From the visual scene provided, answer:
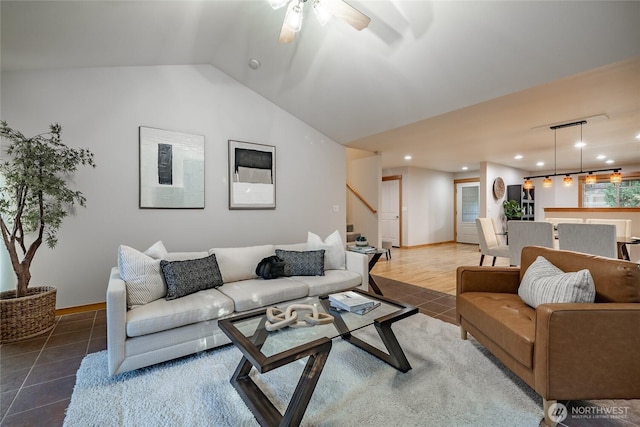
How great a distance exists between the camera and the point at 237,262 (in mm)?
2824

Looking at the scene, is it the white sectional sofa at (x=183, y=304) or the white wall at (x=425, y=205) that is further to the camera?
the white wall at (x=425, y=205)

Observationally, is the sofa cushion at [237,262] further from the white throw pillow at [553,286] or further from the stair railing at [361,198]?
the stair railing at [361,198]

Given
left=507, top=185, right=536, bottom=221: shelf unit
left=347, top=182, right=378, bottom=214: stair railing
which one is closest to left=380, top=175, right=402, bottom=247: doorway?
left=347, top=182, right=378, bottom=214: stair railing

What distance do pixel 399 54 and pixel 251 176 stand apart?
2415mm

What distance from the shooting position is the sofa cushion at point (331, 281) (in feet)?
8.93

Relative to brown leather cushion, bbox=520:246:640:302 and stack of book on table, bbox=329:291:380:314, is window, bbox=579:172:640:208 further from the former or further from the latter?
stack of book on table, bbox=329:291:380:314

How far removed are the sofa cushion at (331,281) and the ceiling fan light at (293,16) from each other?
221 centimetres

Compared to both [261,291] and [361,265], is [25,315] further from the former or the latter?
[361,265]

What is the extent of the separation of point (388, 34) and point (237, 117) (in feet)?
7.43

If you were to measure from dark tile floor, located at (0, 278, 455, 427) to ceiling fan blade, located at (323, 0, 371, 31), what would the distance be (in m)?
2.77

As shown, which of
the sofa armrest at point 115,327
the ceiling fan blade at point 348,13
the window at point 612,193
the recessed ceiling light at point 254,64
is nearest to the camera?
the sofa armrest at point 115,327

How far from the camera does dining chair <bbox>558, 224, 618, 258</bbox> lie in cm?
312

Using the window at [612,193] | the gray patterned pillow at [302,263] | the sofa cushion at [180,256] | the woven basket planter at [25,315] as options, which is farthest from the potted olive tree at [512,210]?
the woven basket planter at [25,315]

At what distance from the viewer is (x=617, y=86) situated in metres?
2.72
